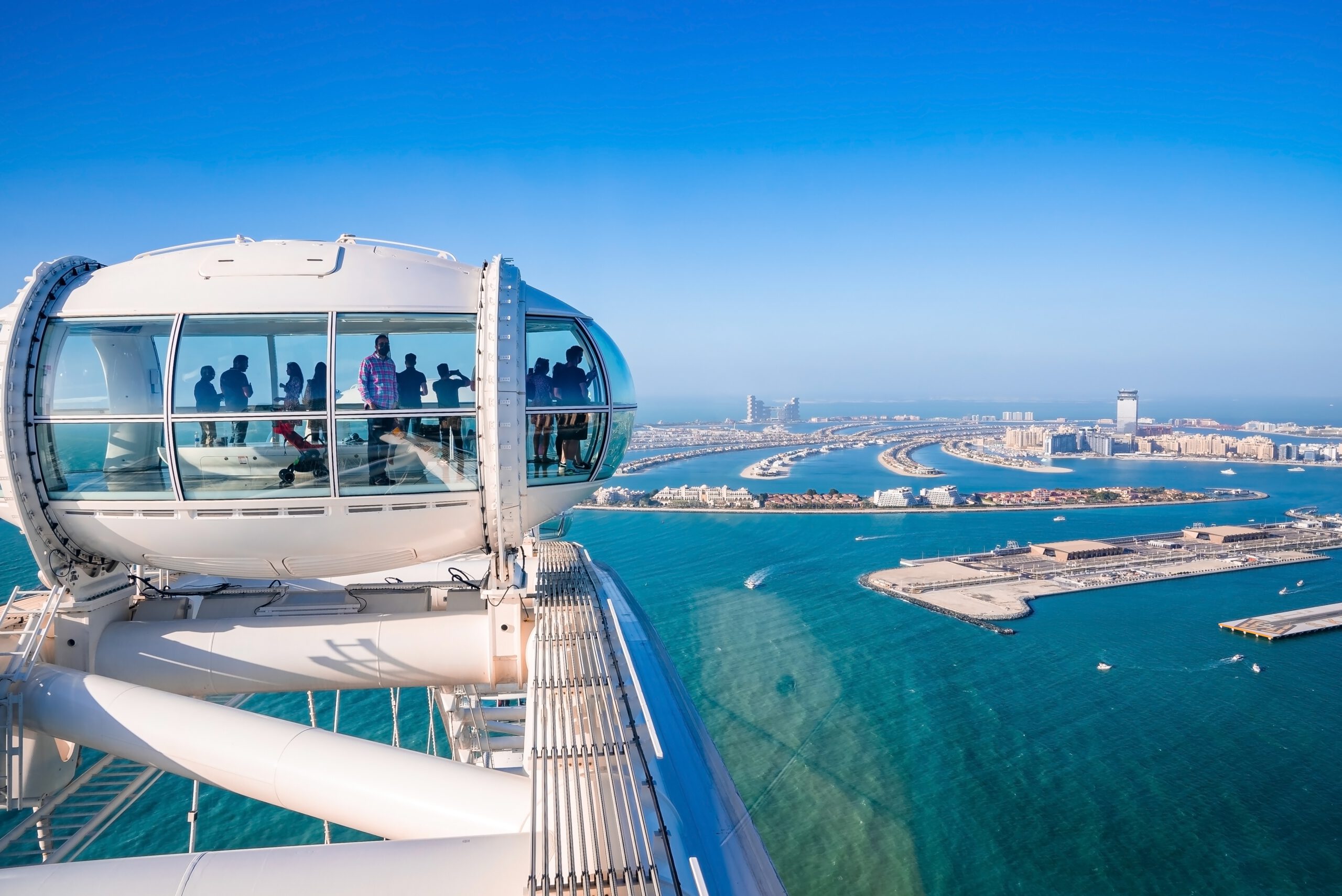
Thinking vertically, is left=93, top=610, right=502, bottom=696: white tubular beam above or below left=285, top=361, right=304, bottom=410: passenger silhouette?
below

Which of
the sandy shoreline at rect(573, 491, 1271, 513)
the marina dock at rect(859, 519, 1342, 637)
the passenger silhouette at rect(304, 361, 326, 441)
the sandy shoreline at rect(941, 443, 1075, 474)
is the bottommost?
the marina dock at rect(859, 519, 1342, 637)

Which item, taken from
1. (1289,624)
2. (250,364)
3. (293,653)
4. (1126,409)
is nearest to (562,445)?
(250,364)

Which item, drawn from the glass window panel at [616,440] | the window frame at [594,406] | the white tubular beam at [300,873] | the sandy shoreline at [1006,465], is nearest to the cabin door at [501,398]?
the window frame at [594,406]

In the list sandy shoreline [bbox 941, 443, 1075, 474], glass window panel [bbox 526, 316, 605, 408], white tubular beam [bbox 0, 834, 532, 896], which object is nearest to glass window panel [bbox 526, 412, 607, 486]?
glass window panel [bbox 526, 316, 605, 408]

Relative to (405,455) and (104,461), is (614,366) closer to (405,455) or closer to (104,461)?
(405,455)

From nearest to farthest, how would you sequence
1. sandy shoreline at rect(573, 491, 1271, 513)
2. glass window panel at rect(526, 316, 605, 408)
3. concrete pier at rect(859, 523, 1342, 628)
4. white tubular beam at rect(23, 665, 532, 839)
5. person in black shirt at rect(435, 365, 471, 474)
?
1. white tubular beam at rect(23, 665, 532, 839)
2. person in black shirt at rect(435, 365, 471, 474)
3. glass window panel at rect(526, 316, 605, 408)
4. concrete pier at rect(859, 523, 1342, 628)
5. sandy shoreline at rect(573, 491, 1271, 513)

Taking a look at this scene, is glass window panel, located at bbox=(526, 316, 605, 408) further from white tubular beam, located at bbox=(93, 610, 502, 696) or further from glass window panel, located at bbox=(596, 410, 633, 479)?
white tubular beam, located at bbox=(93, 610, 502, 696)

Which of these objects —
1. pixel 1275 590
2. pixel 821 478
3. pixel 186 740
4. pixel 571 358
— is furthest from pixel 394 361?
pixel 821 478

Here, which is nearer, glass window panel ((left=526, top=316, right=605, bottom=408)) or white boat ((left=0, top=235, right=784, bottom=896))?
white boat ((left=0, top=235, right=784, bottom=896))
